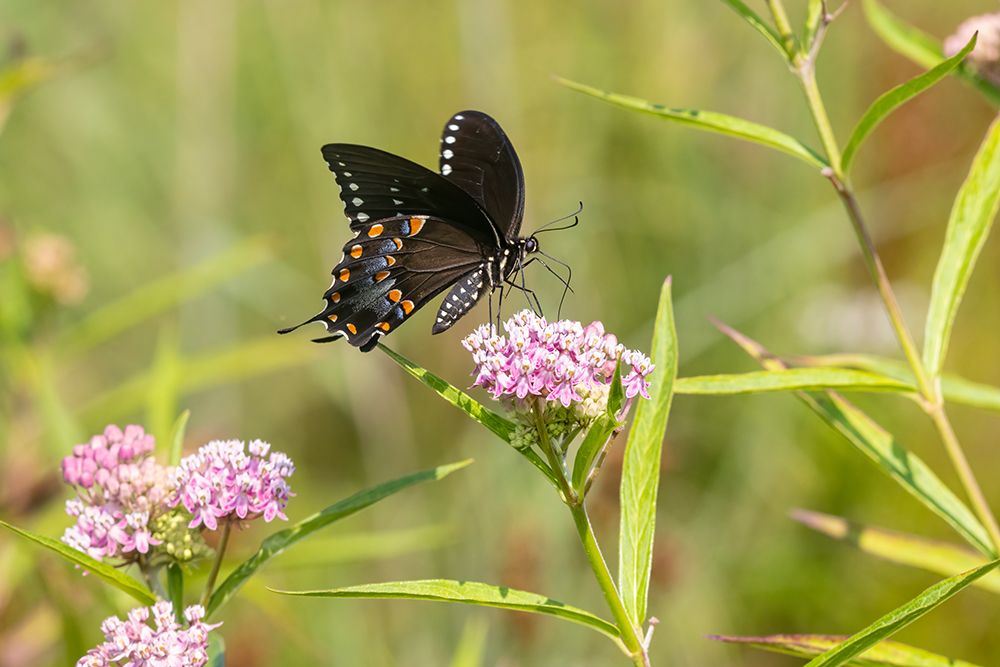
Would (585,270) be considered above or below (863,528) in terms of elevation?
above

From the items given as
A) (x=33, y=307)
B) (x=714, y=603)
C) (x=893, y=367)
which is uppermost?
(x=33, y=307)

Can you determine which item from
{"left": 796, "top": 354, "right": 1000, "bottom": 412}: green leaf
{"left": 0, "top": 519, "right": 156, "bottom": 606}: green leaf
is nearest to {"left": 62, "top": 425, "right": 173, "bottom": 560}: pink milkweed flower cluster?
{"left": 0, "top": 519, "right": 156, "bottom": 606}: green leaf

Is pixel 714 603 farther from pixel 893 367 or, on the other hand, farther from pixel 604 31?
pixel 604 31

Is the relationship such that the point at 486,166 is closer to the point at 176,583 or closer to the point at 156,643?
the point at 176,583

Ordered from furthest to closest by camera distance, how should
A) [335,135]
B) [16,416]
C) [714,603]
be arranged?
[335,135] < [714,603] < [16,416]

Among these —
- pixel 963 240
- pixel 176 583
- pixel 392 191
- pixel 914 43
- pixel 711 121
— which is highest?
pixel 914 43

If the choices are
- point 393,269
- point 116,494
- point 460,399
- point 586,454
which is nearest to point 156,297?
point 393,269

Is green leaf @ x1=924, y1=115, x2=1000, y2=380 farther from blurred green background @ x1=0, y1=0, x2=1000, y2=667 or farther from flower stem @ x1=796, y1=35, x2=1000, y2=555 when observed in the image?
blurred green background @ x1=0, y1=0, x2=1000, y2=667

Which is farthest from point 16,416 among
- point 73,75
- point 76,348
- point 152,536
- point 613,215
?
point 613,215
